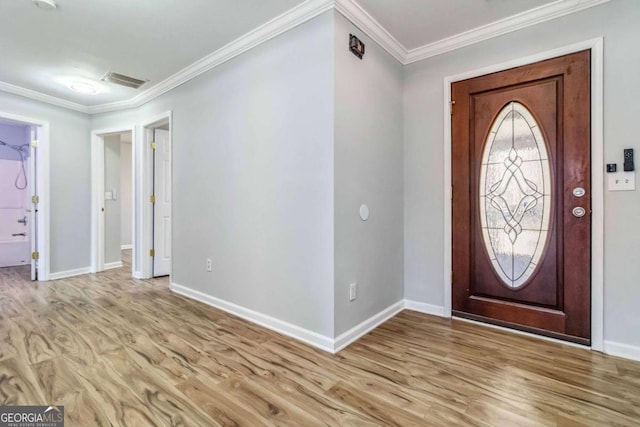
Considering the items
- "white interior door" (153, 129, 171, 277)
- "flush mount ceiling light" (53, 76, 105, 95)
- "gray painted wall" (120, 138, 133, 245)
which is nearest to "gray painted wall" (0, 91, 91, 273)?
"flush mount ceiling light" (53, 76, 105, 95)

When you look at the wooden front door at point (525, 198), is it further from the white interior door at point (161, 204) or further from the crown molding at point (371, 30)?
the white interior door at point (161, 204)

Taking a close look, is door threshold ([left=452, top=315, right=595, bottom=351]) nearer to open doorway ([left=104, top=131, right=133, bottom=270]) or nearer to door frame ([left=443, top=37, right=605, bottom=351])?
door frame ([left=443, top=37, right=605, bottom=351])

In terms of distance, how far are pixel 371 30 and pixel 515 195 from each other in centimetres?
179

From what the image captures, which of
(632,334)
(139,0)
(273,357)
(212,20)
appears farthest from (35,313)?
(632,334)

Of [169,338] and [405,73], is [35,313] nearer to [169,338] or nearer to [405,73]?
[169,338]

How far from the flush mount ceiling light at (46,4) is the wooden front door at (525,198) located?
324 cm

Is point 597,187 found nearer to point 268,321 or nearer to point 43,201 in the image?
point 268,321

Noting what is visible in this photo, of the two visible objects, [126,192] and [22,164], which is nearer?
[22,164]

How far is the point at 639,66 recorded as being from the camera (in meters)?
2.00

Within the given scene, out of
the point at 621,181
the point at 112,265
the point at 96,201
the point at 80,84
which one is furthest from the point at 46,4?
the point at 621,181

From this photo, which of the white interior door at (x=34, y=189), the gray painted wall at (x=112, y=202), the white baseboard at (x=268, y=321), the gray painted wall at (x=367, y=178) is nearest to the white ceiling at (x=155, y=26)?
the gray painted wall at (x=367, y=178)

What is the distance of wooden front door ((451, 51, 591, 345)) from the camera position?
2.19 meters

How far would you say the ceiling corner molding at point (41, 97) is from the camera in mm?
3791

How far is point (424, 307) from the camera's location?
2.93m
